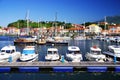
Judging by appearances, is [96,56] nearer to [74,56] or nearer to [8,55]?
[74,56]

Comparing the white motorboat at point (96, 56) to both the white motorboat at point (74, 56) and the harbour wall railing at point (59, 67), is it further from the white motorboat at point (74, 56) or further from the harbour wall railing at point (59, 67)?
the harbour wall railing at point (59, 67)

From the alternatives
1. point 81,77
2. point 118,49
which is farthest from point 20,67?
point 118,49

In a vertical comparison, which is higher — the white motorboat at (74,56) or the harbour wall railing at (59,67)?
the white motorboat at (74,56)

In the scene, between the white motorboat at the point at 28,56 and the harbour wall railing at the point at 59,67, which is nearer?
the harbour wall railing at the point at 59,67

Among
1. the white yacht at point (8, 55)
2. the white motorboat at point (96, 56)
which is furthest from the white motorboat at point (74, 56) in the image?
the white yacht at point (8, 55)

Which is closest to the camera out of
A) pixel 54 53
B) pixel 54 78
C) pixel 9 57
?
pixel 54 78

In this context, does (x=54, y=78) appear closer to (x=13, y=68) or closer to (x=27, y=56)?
(x=13, y=68)

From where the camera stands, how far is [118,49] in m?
42.5

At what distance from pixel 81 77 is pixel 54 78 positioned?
3144 mm

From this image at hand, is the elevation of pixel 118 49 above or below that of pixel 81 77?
above

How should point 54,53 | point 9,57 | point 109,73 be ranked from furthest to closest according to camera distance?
A: point 54,53 → point 9,57 → point 109,73

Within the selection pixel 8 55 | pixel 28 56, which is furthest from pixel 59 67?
pixel 8 55

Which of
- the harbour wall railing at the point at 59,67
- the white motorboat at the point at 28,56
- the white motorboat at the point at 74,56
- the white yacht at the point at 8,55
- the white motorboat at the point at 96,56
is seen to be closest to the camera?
the harbour wall railing at the point at 59,67

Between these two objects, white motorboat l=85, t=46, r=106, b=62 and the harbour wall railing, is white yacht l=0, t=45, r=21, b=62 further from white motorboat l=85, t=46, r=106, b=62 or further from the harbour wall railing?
white motorboat l=85, t=46, r=106, b=62
